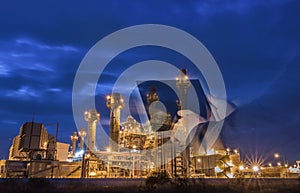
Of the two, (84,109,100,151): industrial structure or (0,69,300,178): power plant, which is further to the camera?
(84,109,100,151): industrial structure

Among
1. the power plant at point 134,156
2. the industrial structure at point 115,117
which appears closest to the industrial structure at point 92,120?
the power plant at point 134,156

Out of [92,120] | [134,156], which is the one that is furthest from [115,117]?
[134,156]

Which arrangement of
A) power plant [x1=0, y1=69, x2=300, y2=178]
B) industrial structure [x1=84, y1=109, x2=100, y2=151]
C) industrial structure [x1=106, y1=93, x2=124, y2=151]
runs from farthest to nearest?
industrial structure [x1=84, y1=109, x2=100, y2=151] < industrial structure [x1=106, y1=93, x2=124, y2=151] < power plant [x1=0, y1=69, x2=300, y2=178]

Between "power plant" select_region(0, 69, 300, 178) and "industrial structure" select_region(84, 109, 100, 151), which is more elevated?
"industrial structure" select_region(84, 109, 100, 151)

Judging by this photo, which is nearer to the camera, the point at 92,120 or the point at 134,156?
the point at 134,156

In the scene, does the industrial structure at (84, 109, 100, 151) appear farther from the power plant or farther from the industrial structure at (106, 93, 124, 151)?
the industrial structure at (106, 93, 124, 151)

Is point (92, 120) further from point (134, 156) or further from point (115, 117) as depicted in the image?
point (134, 156)

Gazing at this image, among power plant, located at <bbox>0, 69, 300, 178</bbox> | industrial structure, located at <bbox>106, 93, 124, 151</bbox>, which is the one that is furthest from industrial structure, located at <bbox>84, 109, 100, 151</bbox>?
industrial structure, located at <bbox>106, 93, 124, 151</bbox>

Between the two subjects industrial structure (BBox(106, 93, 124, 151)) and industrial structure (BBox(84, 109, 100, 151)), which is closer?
industrial structure (BBox(106, 93, 124, 151))

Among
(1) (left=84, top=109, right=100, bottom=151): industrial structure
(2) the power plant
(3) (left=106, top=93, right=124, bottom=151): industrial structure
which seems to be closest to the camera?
(2) the power plant

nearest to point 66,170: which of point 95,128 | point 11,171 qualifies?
A: point 11,171

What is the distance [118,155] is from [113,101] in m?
10.9

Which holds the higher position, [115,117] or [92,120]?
[92,120]

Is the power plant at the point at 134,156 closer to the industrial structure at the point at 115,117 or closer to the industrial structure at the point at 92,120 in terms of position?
the industrial structure at the point at 115,117
